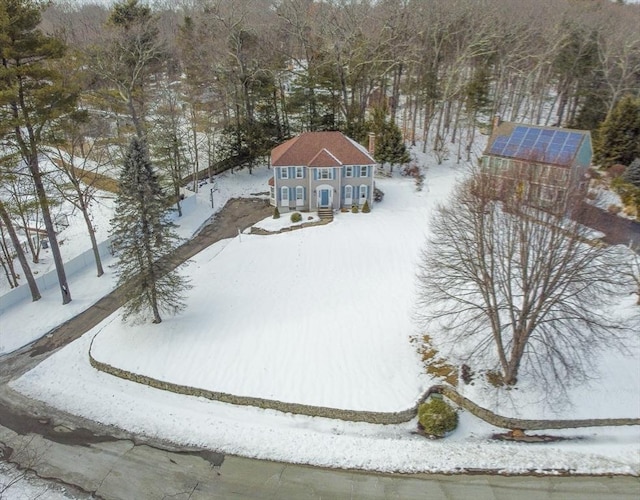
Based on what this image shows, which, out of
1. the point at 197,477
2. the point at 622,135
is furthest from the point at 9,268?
the point at 622,135

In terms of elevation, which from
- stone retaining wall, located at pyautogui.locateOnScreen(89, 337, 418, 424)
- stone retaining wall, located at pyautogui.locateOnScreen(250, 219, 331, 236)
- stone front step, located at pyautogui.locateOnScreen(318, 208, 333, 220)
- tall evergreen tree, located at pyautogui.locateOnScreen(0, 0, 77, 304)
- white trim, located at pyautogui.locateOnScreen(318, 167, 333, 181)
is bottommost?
stone retaining wall, located at pyautogui.locateOnScreen(89, 337, 418, 424)

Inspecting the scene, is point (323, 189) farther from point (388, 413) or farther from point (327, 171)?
point (388, 413)

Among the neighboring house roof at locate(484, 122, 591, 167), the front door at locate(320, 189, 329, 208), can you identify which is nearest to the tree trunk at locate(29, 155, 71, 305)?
the front door at locate(320, 189, 329, 208)

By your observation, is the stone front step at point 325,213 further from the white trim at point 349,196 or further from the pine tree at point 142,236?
the pine tree at point 142,236

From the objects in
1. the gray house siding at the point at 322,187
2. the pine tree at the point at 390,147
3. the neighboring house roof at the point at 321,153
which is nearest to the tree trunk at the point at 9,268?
the gray house siding at the point at 322,187

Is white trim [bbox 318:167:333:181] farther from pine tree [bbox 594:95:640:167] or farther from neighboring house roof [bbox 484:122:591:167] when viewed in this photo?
pine tree [bbox 594:95:640:167]

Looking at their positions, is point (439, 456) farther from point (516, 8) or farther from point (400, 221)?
point (516, 8)
